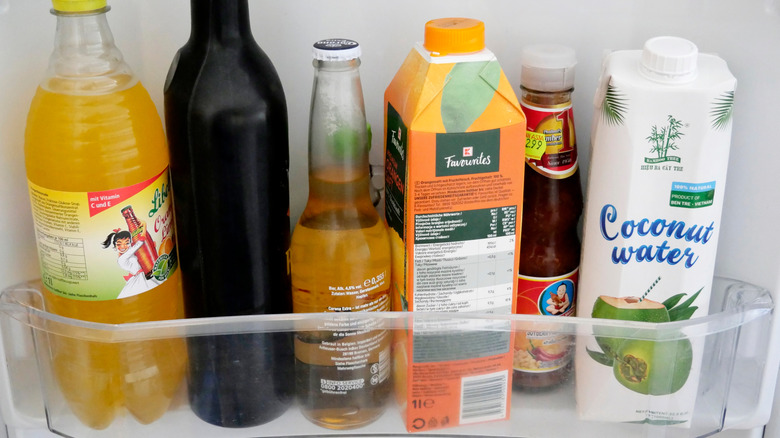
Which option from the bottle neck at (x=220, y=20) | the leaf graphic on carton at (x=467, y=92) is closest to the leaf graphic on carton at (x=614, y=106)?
the leaf graphic on carton at (x=467, y=92)

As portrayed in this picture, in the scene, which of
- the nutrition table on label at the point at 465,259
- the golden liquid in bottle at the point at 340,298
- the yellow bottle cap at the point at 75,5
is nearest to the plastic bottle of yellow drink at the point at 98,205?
the yellow bottle cap at the point at 75,5

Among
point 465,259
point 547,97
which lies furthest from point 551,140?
point 465,259

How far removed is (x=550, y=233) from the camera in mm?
786

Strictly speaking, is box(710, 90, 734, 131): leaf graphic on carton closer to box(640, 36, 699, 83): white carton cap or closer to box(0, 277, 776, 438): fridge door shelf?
box(640, 36, 699, 83): white carton cap

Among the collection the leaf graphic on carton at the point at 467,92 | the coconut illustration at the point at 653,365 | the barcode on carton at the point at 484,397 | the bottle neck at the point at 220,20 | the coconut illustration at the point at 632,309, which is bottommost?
the barcode on carton at the point at 484,397

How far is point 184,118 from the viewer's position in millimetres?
671

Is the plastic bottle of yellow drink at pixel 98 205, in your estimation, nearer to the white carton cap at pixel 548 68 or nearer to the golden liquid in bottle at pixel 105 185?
the golden liquid in bottle at pixel 105 185

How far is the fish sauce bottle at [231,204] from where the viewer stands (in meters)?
0.66

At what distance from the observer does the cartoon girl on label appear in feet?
2.21

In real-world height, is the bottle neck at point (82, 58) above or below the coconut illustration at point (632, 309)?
above

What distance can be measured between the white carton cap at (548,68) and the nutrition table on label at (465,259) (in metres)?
0.12

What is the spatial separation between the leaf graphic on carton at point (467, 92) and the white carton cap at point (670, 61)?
13 centimetres

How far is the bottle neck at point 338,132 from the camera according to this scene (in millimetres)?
673

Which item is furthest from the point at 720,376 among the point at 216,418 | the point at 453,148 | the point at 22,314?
the point at 22,314
